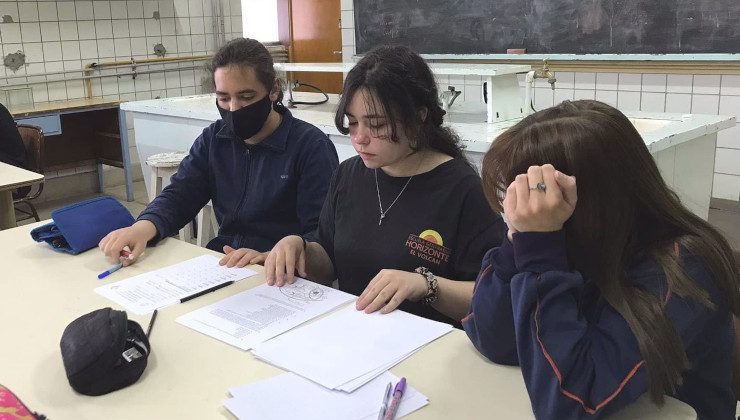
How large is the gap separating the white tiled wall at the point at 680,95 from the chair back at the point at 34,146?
9.17 ft

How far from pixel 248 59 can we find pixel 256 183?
354 mm

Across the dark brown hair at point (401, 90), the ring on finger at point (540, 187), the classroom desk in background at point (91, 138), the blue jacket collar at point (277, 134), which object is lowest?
the classroom desk in background at point (91, 138)

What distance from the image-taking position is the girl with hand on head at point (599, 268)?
34.3 inches

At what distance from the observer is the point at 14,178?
2.78 m

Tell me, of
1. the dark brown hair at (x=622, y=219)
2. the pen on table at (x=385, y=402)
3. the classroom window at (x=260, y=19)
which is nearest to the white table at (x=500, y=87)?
the dark brown hair at (x=622, y=219)

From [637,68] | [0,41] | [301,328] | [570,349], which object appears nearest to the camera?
[570,349]

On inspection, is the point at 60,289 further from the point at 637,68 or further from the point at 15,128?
the point at 637,68

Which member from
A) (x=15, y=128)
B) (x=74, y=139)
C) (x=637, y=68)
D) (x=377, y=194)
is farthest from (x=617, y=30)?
(x=74, y=139)

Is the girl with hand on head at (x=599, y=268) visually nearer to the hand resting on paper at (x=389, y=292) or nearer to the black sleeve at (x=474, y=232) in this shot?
the hand resting on paper at (x=389, y=292)

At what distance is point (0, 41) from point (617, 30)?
13.6 feet

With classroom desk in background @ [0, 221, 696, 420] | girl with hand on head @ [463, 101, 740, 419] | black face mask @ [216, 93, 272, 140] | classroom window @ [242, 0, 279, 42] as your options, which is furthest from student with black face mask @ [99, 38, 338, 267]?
classroom window @ [242, 0, 279, 42]

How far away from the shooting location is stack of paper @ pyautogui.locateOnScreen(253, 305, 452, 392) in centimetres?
104

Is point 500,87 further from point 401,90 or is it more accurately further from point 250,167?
point 401,90

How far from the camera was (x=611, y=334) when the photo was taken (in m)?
0.89
